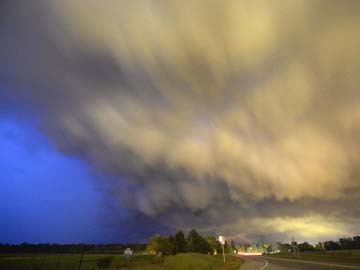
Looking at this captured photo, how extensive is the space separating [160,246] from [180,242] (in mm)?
18989

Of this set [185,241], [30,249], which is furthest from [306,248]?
[30,249]

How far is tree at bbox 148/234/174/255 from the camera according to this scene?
107 m

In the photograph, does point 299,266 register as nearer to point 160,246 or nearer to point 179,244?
point 160,246

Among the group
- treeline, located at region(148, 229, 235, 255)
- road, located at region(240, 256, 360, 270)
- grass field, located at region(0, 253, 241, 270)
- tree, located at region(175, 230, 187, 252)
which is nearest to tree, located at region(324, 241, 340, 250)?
treeline, located at region(148, 229, 235, 255)

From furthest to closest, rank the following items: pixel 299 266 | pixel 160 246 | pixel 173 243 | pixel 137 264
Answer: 1. pixel 173 243
2. pixel 160 246
3. pixel 137 264
4. pixel 299 266

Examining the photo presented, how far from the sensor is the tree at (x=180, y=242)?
4856 inches

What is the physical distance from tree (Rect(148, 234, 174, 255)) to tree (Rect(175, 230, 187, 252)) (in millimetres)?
9698

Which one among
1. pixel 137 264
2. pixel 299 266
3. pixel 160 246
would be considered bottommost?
pixel 299 266

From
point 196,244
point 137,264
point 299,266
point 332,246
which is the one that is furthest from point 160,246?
point 332,246

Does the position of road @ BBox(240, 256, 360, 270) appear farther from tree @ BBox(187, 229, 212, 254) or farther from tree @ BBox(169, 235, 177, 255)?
tree @ BBox(187, 229, 212, 254)

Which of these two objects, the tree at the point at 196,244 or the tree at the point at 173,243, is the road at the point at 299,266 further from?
the tree at the point at 196,244

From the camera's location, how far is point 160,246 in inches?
4259

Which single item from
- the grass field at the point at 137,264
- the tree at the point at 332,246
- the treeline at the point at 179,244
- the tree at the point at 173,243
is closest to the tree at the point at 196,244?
the treeline at the point at 179,244

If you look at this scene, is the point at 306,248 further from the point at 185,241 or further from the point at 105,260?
the point at 105,260
